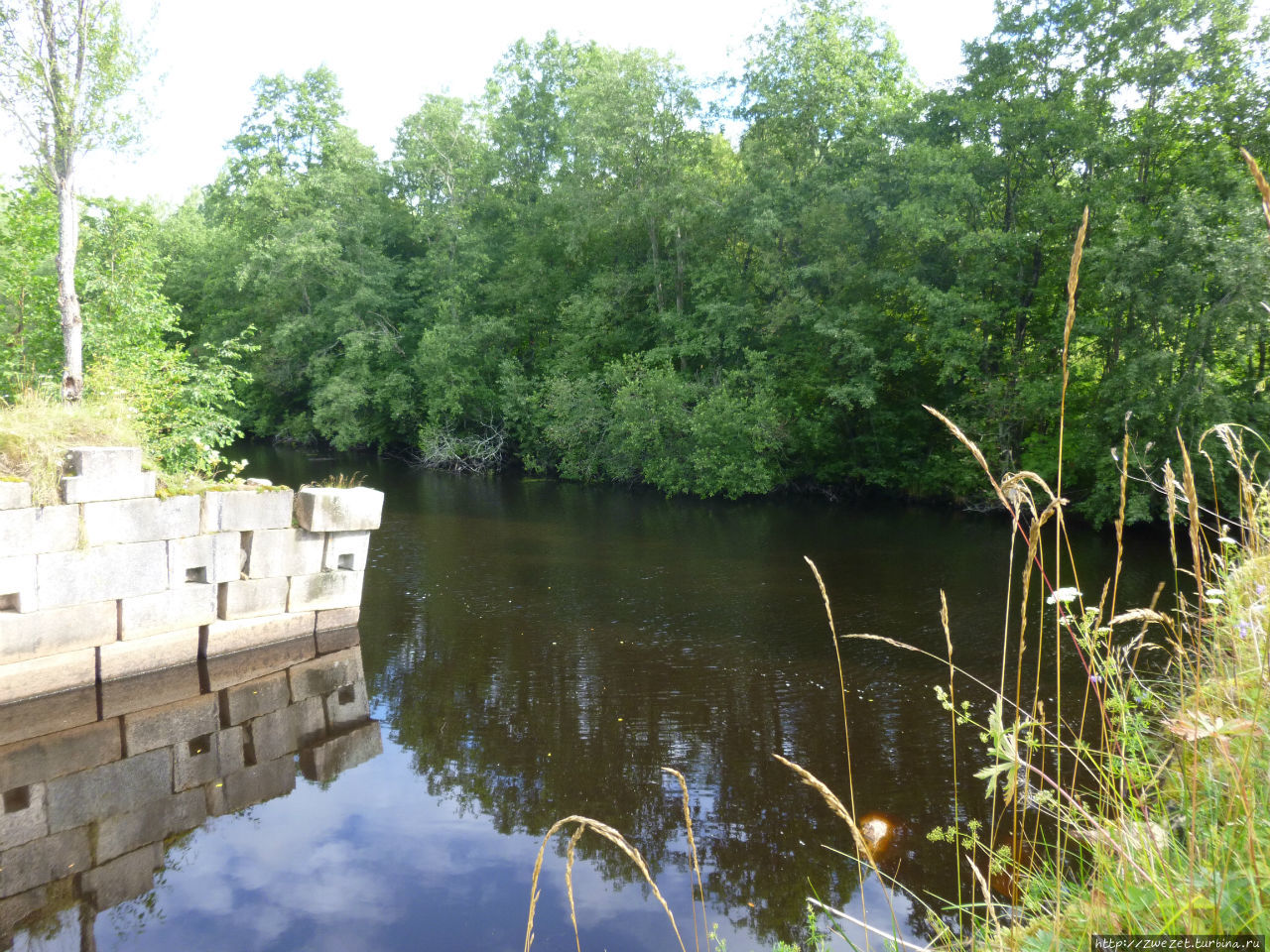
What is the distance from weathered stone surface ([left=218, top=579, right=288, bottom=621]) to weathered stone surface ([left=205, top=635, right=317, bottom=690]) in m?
0.35

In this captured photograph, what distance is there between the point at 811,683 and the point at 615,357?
17856 mm

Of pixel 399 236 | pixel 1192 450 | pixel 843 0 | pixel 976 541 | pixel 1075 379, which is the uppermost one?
pixel 843 0

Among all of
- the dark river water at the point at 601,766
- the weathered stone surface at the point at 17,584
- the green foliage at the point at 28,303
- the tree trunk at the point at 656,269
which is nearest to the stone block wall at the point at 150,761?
the dark river water at the point at 601,766

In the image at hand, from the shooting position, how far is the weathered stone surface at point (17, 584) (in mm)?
6203

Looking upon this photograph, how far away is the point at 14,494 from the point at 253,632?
2441 millimetres

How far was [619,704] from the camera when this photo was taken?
719 cm

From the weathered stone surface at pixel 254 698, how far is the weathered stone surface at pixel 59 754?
0.83 m

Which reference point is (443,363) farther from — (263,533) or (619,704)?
(619,704)

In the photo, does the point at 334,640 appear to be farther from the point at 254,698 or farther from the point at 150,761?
the point at 150,761

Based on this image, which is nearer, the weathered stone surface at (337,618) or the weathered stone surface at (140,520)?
the weathered stone surface at (140,520)

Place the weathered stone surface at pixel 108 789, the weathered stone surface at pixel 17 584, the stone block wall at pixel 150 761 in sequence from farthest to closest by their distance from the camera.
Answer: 1. the weathered stone surface at pixel 17 584
2. the weathered stone surface at pixel 108 789
3. the stone block wall at pixel 150 761

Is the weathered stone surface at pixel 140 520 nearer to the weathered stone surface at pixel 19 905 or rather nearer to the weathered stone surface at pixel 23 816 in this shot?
the weathered stone surface at pixel 23 816

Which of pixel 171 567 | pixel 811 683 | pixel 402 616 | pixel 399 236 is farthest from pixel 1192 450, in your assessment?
pixel 399 236

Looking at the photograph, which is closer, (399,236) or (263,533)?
(263,533)
